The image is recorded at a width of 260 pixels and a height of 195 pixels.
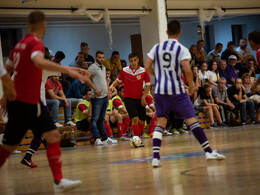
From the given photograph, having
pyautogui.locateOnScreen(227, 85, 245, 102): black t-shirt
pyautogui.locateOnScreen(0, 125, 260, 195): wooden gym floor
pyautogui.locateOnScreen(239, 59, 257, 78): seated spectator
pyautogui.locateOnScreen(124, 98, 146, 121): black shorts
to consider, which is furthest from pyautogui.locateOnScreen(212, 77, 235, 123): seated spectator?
pyautogui.locateOnScreen(0, 125, 260, 195): wooden gym floor

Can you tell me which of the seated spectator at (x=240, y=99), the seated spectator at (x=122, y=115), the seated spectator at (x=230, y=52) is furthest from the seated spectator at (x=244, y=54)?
the seated spectator at (x=122, y=115)

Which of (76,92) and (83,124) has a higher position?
(76,92)

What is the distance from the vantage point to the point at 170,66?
5.67 metres

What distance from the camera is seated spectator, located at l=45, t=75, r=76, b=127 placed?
11250mm

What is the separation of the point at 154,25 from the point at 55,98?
4.29 m

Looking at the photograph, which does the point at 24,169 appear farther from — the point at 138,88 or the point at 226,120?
the point at 226,120

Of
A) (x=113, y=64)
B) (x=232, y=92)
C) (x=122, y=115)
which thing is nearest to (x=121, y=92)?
(x=122, y=115)

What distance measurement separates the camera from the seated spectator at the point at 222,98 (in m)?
14.4

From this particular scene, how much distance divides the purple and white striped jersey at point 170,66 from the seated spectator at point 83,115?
625cm

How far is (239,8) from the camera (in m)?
16.5

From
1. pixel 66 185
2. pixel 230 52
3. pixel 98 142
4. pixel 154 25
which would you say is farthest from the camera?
pixel 230 52

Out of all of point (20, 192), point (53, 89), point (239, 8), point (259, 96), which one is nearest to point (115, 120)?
point (53, 89)

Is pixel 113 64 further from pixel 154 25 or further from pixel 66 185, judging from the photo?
pixel 66 185

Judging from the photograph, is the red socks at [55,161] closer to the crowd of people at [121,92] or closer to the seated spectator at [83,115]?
the crowd of people at [121,92]
